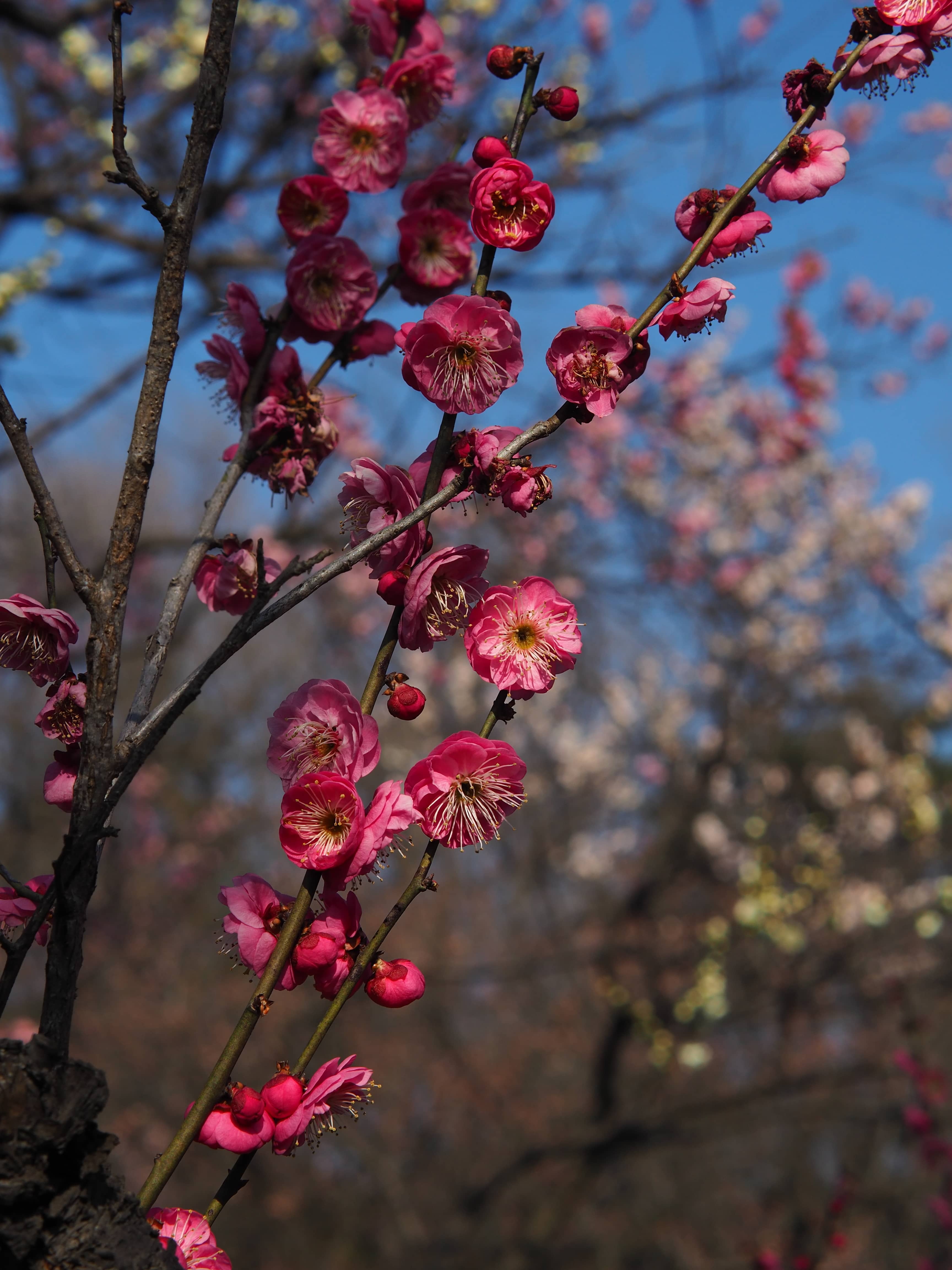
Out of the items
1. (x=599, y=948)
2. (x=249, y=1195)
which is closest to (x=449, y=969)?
(x=599, y=948)

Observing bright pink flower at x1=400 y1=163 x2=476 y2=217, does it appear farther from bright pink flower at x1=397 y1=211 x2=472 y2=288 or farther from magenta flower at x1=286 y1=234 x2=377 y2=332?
magenta flower at x1=286 y1=234 x2=377 y2=332

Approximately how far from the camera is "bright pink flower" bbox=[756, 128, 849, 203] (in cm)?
114

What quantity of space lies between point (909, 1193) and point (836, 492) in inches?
285

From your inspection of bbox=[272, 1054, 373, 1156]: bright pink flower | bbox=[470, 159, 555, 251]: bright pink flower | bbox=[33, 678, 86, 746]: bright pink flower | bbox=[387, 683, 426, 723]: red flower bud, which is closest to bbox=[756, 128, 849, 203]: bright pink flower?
bbox=[470, 159, 555, 251]: bright pink flower

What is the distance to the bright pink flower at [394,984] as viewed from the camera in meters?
1.07

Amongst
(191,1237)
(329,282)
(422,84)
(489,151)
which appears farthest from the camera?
(422,84)

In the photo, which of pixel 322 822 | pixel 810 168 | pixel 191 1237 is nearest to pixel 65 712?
pixel 322 822

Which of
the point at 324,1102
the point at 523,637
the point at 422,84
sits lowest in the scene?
the point at 324,1102

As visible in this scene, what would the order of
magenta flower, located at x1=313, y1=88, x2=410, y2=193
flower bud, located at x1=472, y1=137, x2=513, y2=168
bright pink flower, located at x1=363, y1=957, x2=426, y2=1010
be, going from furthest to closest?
magenta flower, located at x1=313, y1=88, x2=410, y2=193 < flower bud, located at x1=472, y1=137, x2=513, y2=168 < bright pink flower, located at x1=363, y1=957, x2=426, y2=1010

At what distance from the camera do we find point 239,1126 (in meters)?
1.00

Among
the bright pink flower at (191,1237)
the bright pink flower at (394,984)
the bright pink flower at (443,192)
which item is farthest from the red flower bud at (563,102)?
the bright pink flower at (191,1237)

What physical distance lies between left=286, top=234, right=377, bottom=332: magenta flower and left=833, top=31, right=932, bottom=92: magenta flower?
65cm

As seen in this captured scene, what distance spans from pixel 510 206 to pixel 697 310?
0.26 meters

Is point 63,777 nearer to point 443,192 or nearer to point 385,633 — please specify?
point 385,633
